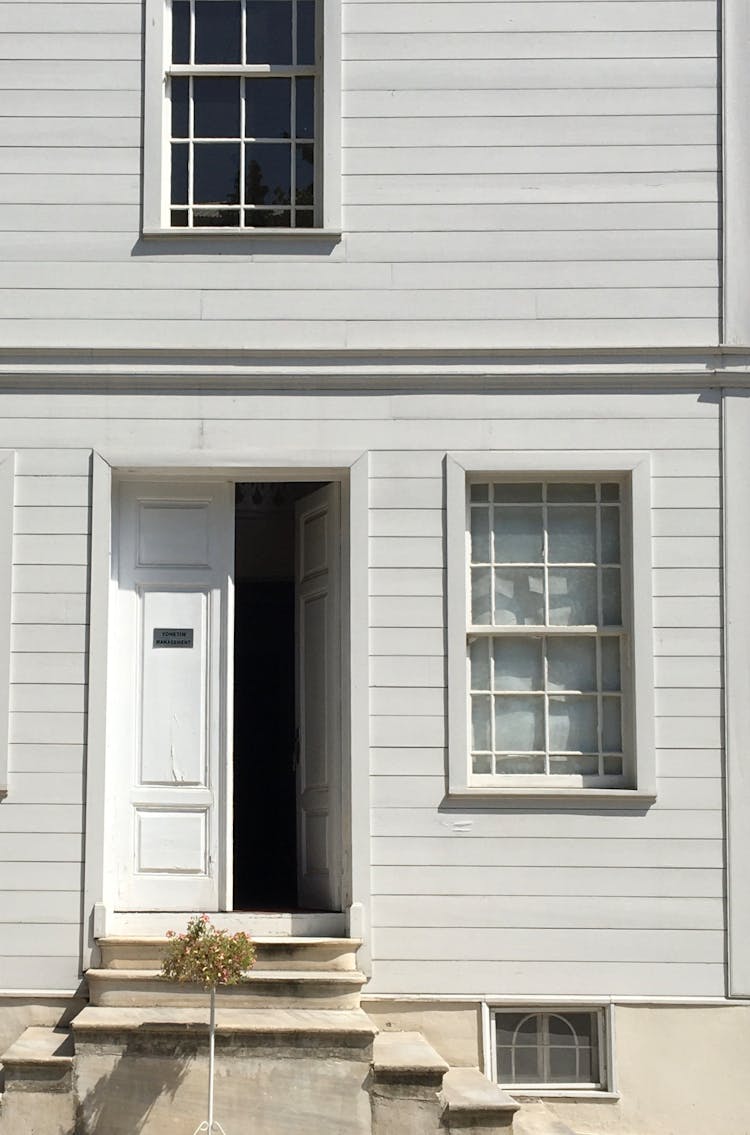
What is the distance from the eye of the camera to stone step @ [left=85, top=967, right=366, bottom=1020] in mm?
7750

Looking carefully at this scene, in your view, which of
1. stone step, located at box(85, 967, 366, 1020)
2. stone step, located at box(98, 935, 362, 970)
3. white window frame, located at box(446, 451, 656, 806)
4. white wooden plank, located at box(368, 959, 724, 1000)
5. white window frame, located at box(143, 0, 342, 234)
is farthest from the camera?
white window frame, located at box(143, 0, 342, 234)

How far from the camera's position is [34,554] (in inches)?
327

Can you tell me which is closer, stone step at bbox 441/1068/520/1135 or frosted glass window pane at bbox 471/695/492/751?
stone step at bbox 441/1068/520/1135

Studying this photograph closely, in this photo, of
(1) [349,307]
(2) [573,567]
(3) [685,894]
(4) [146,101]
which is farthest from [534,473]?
(4) [146,101]

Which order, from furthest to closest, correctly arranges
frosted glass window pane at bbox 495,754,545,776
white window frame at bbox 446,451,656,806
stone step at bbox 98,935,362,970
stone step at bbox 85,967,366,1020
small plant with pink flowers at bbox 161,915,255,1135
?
frosted glass window pane at bbox 495,754,545,776 < white window frame at bbox 446,451,656,806 < stone step at bbox 98,935,362,970 < stone step at bbox 85,967,366,1020 < small plant with pink flowers at bbox 161,915,255,1135

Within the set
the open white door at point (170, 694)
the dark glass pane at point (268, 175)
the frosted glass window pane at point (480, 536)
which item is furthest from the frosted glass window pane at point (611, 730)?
the dark glass pane at point (268, 175)

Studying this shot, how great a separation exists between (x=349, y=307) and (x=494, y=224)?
3.31 ft

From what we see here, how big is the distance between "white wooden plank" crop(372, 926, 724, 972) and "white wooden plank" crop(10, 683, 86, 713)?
2.19 metres

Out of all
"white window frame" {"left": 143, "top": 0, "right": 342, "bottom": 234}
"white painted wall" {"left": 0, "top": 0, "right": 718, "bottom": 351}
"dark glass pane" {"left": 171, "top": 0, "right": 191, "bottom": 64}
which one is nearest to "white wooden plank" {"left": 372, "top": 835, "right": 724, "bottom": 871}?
"white painted wall" {"left": 0, "top": 0, "right": 718, "bottom": 351}

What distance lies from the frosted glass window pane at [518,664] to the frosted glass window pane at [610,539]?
655mm

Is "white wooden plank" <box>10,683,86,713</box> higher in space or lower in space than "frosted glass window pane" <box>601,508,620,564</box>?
lower

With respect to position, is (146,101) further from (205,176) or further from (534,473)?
(534,473)

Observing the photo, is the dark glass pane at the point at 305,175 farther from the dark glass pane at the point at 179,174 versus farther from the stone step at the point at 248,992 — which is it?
the stone step at the point at 248,992

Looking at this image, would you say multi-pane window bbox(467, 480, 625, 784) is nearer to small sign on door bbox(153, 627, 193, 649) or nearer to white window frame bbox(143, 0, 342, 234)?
small sign on door bbox(153, 627, 193, 649)
